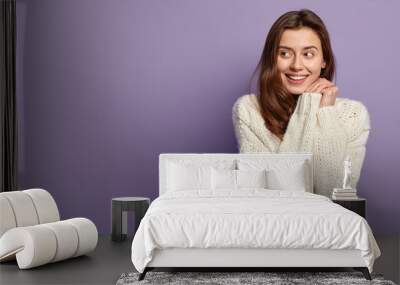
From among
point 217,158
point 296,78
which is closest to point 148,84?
point 217,158

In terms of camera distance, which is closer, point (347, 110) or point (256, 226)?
point (256, 226)

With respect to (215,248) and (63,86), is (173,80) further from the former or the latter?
(215,248)

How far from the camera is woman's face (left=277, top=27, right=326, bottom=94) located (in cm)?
683

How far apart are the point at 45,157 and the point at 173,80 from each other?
5.30 feet

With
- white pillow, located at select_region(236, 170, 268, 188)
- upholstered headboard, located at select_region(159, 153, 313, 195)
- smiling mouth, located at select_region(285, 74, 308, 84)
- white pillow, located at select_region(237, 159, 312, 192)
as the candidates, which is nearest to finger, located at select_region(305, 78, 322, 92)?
smiling mouth, located at select_region(285, 74, 308, 84)

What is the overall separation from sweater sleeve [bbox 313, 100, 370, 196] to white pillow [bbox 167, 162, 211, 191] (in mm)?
1335

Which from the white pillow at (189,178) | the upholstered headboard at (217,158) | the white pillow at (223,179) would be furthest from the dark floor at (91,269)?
the white pillow at (223,179)

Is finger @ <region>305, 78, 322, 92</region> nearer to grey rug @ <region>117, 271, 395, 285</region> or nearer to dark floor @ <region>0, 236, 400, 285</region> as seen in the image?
dark floor @ <region>0, 236, 400, 285</region>

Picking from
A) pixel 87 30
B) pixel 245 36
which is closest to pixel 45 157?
pixel 87 30

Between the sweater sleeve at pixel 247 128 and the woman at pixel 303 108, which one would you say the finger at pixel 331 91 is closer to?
the woman at pixel 303 108

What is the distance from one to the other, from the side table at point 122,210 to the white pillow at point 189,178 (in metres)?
0.34

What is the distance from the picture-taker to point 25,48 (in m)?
6.89

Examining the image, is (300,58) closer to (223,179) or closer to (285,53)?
(285,53)

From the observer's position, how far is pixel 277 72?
22.6 ft
